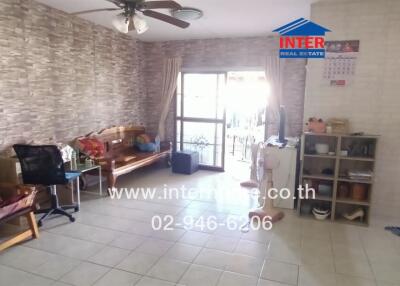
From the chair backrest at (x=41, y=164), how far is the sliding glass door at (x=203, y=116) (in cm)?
310

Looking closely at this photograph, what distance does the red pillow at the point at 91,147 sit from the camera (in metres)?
4.38

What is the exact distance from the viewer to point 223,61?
560 centimetres

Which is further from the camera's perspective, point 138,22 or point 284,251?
point 284,251

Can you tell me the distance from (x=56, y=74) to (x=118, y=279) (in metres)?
2.90

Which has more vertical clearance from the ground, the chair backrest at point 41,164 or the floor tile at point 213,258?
the chair backrest at point 41,164

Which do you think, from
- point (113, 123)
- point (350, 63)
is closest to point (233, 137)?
point (113, 123)

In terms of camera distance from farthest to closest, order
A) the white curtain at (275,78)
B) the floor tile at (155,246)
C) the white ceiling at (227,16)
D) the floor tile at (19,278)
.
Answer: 1. the white curtain at (275,78)
2. the white ceiling at (227,16)
3. the floor tile at (155,246)
4. the floor tile at (19,278)

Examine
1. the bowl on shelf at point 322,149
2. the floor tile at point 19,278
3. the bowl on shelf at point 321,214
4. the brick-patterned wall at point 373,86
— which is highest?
the brick-patterned wall at point 373,86

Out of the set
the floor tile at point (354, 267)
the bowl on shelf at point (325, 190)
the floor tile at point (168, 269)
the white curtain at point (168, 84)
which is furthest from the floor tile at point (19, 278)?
the white curtain at point (168, 84)

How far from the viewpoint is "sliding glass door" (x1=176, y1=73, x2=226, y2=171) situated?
5.82 meters

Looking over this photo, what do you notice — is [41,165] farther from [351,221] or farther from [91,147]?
[351,221]

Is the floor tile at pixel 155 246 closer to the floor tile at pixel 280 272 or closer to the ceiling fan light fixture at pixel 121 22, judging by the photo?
the floor tile at pixel 280 272

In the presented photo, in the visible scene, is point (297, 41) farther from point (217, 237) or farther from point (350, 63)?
point (217, 237)

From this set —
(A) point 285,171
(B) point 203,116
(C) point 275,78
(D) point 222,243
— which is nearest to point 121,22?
(D) point 222,243
